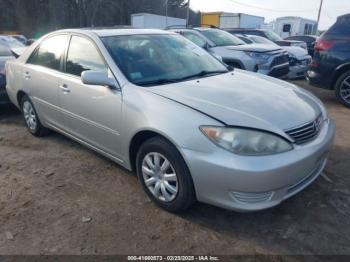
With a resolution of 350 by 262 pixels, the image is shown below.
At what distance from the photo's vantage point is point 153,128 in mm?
2914

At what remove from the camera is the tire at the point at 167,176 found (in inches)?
111

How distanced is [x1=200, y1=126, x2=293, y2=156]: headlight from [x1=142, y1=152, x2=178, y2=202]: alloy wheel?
0.52m

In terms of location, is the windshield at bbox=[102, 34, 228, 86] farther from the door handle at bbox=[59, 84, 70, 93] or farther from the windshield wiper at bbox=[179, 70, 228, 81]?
the door handle at bbox=[59, 84, 70, 93]

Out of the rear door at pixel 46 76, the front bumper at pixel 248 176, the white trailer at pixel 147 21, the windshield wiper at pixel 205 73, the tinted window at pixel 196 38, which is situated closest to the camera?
the front bumper at pixel 248 176

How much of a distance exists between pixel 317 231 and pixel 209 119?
1.31 meters

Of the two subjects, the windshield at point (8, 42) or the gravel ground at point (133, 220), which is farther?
the windshield at point (8, 42)

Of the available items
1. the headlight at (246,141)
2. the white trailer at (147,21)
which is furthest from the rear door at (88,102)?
the white trailer at (147,21)

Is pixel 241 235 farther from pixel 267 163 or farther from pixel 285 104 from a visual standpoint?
pixel 285 104

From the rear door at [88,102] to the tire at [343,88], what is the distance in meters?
5.01

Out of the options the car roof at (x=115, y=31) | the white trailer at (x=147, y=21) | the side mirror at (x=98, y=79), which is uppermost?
the car roof at (x=115, y=31)

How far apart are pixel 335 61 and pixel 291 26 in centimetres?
2532

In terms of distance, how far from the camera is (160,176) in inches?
120

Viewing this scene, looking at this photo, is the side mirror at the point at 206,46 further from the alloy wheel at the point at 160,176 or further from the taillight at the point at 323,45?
the alloy wheel at the point at 160,176

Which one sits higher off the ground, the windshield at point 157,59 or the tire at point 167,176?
the windshield at point 157,59
